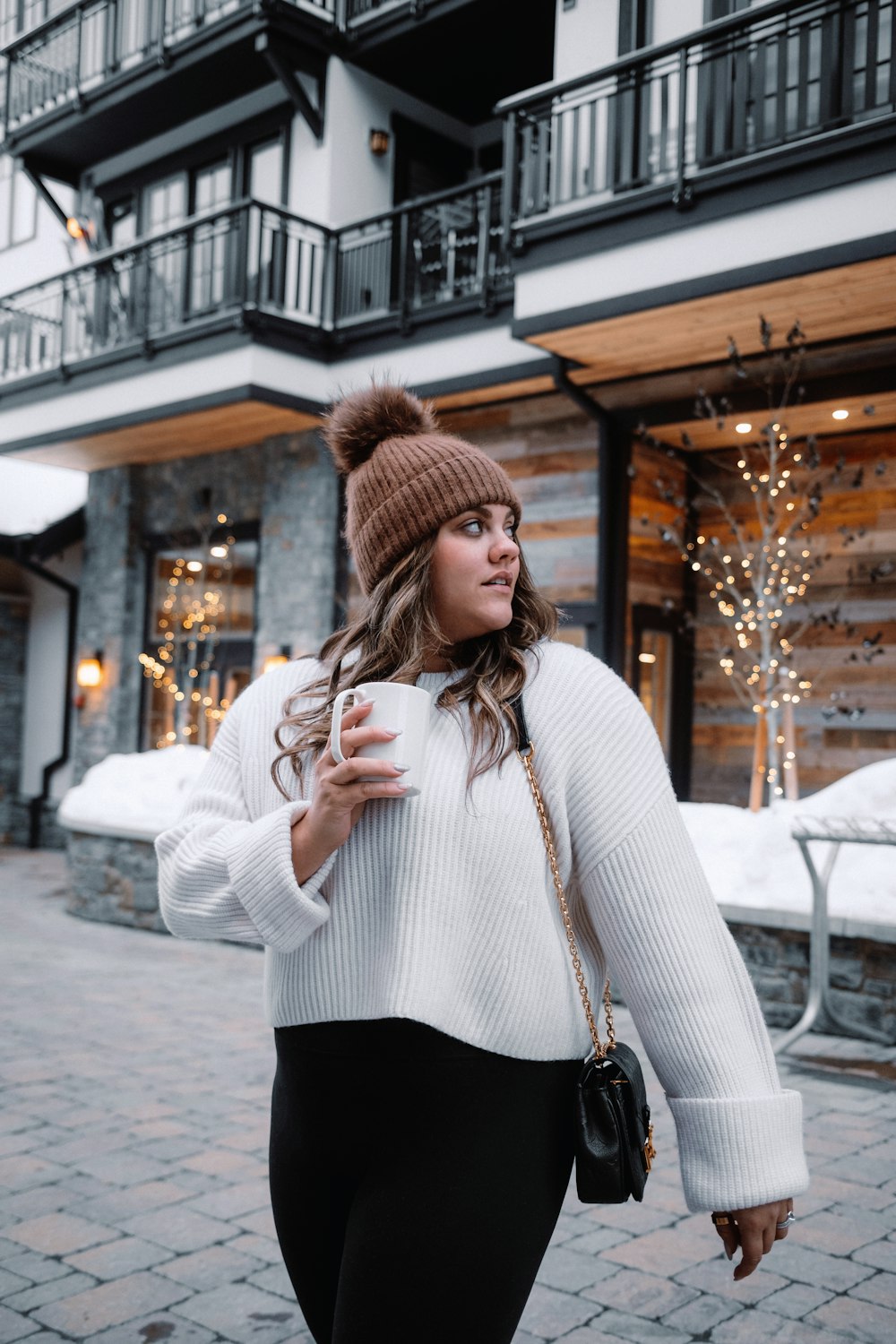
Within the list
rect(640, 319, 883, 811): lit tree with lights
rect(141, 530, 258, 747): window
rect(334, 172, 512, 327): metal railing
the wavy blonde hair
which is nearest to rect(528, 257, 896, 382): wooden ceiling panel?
rect(640, 319, 883, 811): lit tree with lights

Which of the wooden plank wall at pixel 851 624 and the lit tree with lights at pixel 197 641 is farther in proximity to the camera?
the lit tree with lights at pixel 197 641

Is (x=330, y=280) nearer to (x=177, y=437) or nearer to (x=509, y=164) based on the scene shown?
(x=177, y=437)

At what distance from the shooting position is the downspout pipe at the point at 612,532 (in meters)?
9.52

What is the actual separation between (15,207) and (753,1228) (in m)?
17.7

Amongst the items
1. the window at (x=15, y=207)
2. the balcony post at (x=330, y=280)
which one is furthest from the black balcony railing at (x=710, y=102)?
the window at (x=15, y=207)

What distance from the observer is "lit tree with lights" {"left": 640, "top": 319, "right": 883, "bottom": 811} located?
818cm

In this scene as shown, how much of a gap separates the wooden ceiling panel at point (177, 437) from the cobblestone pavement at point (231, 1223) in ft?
22.5

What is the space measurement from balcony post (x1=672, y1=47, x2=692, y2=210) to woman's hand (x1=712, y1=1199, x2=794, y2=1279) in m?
6.95

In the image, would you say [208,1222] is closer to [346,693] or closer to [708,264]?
[346,693]

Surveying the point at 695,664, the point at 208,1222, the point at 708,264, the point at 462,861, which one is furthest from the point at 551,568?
the point at 462,861

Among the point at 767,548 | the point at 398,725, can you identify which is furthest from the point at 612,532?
the point at 398,725

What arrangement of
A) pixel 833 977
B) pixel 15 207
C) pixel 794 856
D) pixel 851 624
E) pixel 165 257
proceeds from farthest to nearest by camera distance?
pixel 15 207 < pixel 165 257 < pixel 851 624 < pixel 794 856 < pixel 833 977

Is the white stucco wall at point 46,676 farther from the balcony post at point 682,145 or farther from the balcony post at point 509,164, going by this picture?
the balcony post at point 682,145

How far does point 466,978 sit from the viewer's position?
1.48 metres
